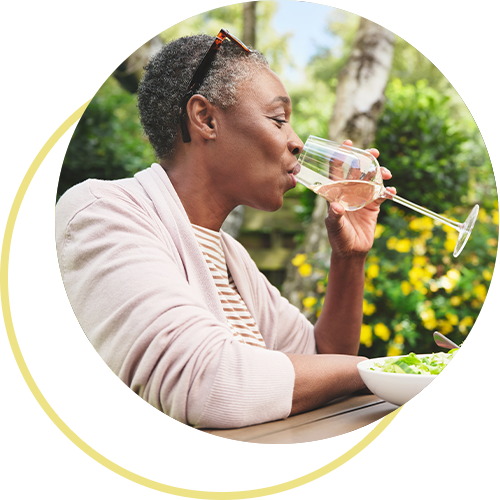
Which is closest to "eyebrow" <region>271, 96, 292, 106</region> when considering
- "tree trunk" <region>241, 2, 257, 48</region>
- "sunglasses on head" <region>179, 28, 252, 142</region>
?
"sunglasses on head" <region>179, 28, 252, 142</region>

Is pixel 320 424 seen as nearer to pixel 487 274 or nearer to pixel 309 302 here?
pixel 309 302

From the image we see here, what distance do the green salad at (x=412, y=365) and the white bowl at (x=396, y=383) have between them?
0.03 meters

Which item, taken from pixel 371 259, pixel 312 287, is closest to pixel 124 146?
pixel 312 287

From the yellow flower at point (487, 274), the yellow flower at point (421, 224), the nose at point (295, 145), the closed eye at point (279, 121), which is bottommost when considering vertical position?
the yellow flower at point (487, 274)

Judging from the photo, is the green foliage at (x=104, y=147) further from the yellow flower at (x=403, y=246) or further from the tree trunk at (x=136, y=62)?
the yellow flower at (x=403, y=246)

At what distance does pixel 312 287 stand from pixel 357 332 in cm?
106

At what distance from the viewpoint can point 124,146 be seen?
2.73 m

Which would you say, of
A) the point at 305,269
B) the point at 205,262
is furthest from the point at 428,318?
the point at 205,262

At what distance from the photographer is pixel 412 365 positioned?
3.05 feet

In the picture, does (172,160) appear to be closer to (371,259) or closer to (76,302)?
(76,302)

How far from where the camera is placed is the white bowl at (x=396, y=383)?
33.9 inches

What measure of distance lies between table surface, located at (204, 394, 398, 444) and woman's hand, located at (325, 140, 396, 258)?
385 mm

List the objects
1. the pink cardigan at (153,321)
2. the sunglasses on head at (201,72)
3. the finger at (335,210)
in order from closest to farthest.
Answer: the pink cardigan at (153,321) → the sunglasses on head at (201,72) → the finger at (335,210)

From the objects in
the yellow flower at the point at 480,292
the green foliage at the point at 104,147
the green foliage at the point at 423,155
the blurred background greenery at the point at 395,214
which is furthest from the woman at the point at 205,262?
the green foliage at the point at 423,155
